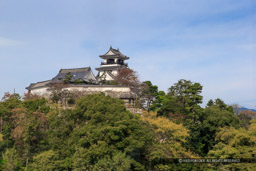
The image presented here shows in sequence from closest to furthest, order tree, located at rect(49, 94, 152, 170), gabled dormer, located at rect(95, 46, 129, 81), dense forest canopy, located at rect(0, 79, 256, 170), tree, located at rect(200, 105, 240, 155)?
1. tree, located at rect(49, 94, 152, 170)
2. dense forest canopy, located at rect(0, 79, 256, 170)
3. tree, located at rect(200, 105, 240, 155)
4. gabled dormer, located at rect(95, 46, 129, 81)

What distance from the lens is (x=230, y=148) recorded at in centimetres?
2225

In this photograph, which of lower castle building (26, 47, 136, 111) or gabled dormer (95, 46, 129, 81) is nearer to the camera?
lower castle building (26, 47, 136, 111)

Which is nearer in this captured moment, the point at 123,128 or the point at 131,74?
the point at 123,128

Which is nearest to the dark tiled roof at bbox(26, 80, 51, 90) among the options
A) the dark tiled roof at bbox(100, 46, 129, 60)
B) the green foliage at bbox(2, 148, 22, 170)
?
the dark tiled roof at bbox(100, 46, 129, 60)

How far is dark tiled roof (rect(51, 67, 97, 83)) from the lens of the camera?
33.9 metres

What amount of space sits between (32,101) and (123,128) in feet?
28.0

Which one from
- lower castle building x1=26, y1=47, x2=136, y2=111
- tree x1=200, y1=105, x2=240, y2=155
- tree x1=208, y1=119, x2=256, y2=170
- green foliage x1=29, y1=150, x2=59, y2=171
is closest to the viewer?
green foliage x1=29, y1=150, x2=59, y2=171

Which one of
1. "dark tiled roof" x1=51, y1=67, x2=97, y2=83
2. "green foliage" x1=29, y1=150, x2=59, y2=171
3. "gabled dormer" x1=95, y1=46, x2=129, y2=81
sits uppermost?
"gabled dormer" x1=95, y1=46, x2=129, y2=81

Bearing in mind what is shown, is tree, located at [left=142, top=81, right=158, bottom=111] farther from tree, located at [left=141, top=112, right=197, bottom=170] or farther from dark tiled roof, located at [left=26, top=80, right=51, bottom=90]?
dark tiled roof, located at [left=26, top=80, right=51, bottom=90]

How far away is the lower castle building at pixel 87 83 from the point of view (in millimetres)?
30078

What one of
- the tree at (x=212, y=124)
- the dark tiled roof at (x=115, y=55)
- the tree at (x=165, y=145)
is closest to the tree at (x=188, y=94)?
the tree at (x=212, y=124)

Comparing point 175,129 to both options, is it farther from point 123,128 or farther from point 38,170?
point 38,170

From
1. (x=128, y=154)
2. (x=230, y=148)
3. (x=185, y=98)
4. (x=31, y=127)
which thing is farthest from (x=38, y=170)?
(x=185, y=98)

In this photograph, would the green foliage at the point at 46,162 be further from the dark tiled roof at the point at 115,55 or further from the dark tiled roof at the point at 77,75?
the dark tiled roof at the point at 115,55
